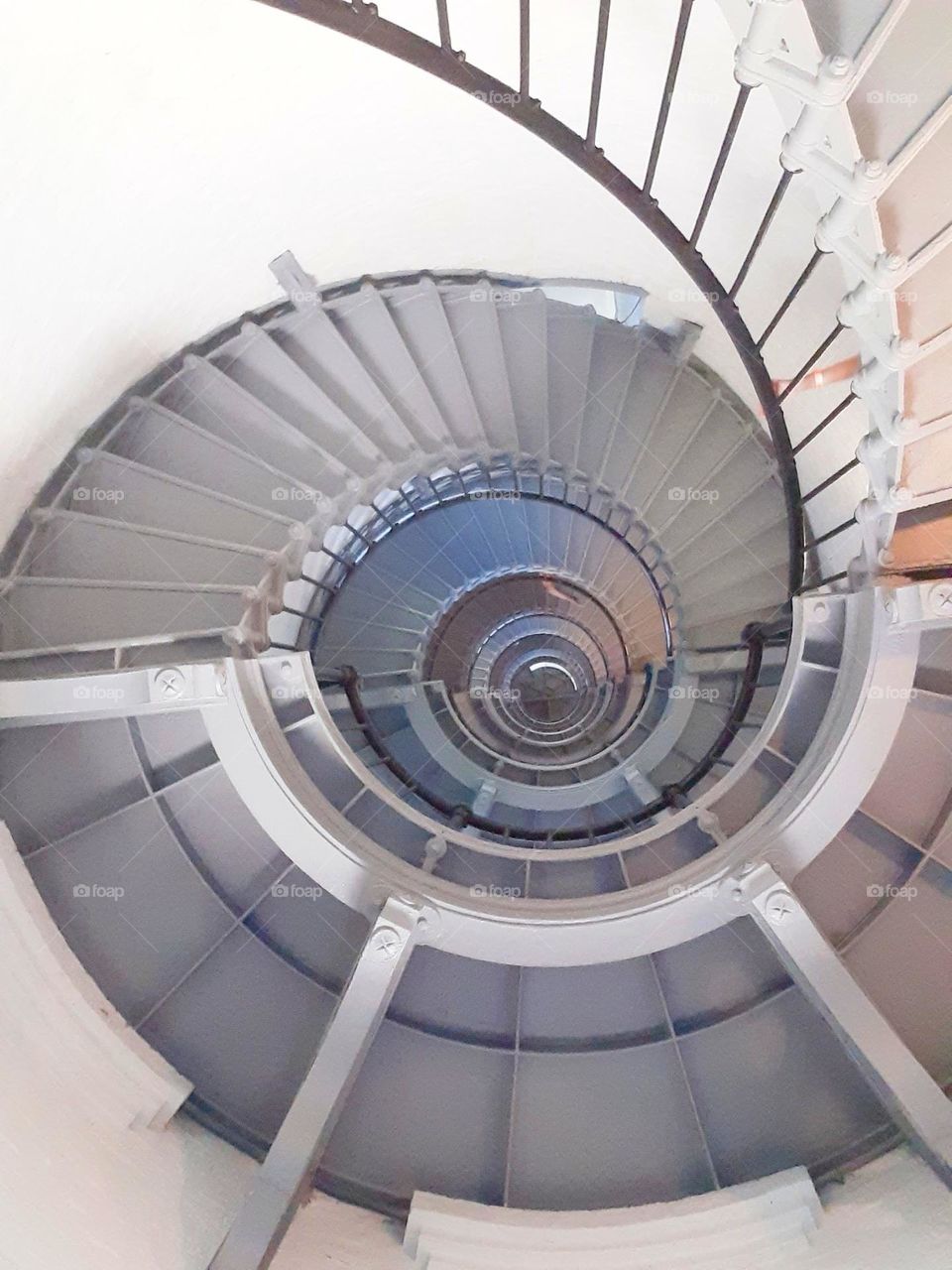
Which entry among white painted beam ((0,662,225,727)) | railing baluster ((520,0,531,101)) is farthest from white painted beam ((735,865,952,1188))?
railing baluster ((520,0,531,101))

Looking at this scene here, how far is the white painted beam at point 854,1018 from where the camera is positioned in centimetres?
436

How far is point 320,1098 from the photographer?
457 cm

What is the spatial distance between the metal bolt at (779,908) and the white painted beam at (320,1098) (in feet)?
5.96

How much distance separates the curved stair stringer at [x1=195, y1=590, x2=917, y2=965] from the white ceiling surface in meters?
2.31

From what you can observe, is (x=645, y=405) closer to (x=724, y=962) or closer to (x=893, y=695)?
(x=893, y=695)

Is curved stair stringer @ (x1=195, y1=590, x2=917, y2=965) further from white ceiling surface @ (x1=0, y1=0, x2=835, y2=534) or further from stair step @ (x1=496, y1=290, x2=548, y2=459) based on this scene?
stair step @ (x1=496, y1=290, x2=548, y2=459)

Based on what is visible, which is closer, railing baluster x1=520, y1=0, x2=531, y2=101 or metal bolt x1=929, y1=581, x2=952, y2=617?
railing baluster x1=520, y1=0, x2=531, y2=101

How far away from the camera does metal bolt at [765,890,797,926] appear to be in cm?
483

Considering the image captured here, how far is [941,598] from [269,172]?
480 centimetres

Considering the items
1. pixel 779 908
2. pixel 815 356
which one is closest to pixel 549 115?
pixel 815 356

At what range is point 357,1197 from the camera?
5051 millimetres

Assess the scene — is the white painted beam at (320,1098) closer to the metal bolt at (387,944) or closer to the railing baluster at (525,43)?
the metal bolt at (387,944)

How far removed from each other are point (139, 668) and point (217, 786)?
2.95 feet

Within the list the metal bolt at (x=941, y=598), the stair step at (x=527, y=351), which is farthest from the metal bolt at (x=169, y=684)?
the stair step at (x=527, y=351)
